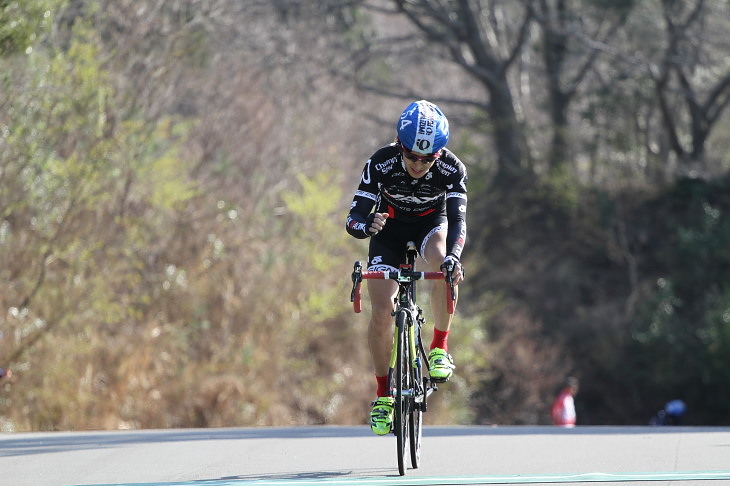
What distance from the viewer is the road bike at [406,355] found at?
802cm

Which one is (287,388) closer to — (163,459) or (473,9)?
(473,9)

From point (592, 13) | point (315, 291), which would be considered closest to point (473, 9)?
point (592, 13)

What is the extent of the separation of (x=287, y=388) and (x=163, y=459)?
17561mm

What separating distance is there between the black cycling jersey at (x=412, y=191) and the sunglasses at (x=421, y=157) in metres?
0.29

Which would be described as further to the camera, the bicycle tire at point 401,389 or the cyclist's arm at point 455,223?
the cyclist's arm at point 455,223

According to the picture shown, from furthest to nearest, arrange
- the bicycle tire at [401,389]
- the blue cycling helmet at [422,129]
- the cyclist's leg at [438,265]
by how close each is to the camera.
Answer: the cyclist's leg at [438,265]
the blue cycling helmet at [422,129]
the bicycle tire at [401,389]

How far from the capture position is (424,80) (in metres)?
45.8

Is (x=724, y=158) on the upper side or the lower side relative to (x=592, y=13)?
lower

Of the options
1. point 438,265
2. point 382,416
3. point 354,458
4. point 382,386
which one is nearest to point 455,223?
point 438,265

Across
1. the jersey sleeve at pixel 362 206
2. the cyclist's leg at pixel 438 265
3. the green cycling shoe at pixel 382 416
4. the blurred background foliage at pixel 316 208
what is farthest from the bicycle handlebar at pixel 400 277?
the blurred background foliage at pixel 316 208

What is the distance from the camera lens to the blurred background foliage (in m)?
20.0

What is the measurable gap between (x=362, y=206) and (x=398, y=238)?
55 cm

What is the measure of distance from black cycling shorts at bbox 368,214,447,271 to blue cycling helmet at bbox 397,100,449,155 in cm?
83

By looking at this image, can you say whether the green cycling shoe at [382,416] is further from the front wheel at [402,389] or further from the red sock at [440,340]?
the red sock at [440,340]
